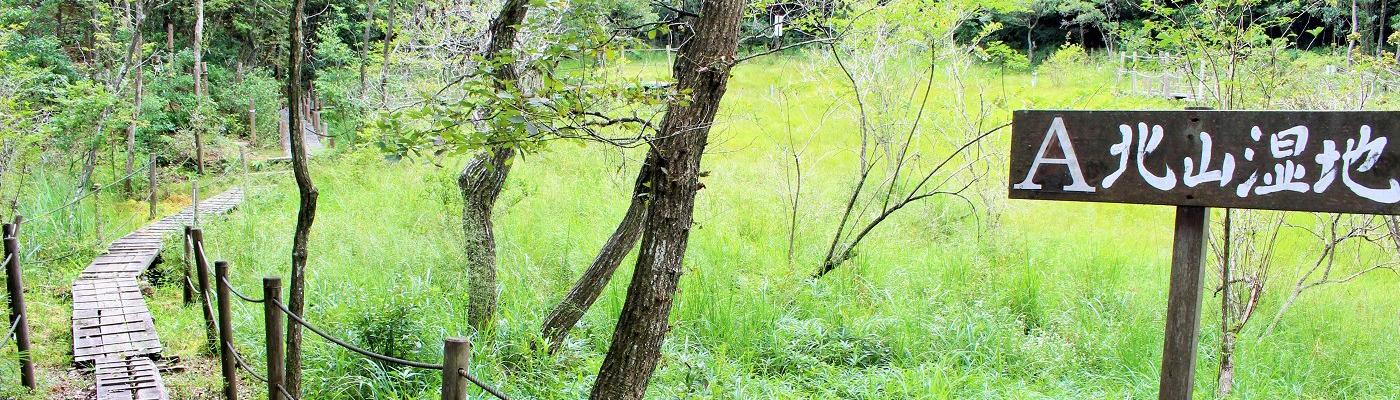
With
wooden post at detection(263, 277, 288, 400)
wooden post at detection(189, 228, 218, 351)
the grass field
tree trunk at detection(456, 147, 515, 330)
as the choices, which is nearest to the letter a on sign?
the grass field

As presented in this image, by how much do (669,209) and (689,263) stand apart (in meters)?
3.20

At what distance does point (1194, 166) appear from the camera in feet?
6.52

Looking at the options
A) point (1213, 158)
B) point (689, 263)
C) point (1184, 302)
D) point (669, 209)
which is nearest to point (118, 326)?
point (689, 263)

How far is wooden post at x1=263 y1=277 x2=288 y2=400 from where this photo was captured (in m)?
3.11

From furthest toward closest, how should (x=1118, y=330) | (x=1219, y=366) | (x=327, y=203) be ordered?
(x=327, y=203) < (x=1118, y=330) < (x=1219, y=366)

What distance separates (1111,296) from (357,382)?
14.7 ft

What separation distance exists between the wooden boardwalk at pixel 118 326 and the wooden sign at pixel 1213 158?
383 cm

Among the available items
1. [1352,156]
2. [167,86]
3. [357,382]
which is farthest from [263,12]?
[1352,156]

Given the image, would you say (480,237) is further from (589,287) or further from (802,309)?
(802,309)

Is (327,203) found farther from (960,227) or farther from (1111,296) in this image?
(1111,296)

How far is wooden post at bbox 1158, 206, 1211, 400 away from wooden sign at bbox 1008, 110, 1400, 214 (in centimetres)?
10

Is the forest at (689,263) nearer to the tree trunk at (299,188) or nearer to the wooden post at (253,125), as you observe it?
the tree trunk at (299,188)

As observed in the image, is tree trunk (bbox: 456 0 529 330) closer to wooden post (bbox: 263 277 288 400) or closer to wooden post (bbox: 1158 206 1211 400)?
wooden post (bbox: 263 277 288 400)

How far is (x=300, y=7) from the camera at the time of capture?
2.93m
